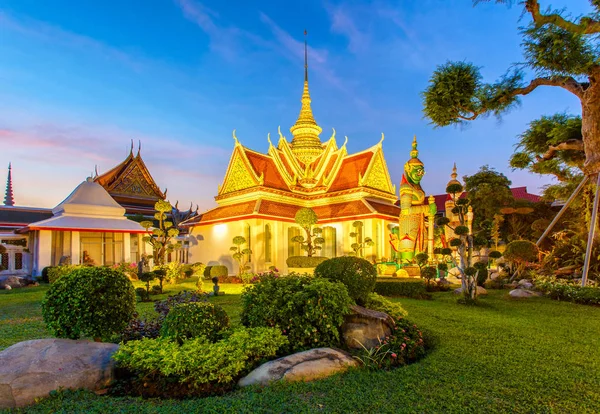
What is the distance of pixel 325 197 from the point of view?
2045 cm

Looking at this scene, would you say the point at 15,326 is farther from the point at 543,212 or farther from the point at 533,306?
the point at 543,212

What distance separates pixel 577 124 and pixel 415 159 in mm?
6213

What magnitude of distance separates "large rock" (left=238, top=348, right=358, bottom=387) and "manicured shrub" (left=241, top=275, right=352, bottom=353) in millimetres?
452

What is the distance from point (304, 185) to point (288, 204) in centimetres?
210

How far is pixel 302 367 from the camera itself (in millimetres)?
3828

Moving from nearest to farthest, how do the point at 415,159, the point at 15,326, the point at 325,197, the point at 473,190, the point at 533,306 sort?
1. the point at 15,326
2. the point at 533,306
3. the point at 415,159
4. the point at 325,197
5. the point at 473,190

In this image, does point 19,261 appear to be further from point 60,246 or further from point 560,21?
point 560,21

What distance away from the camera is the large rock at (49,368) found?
3346 millimetres

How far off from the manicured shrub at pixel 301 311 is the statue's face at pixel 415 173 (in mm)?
13169

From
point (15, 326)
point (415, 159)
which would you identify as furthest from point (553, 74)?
point (15, 326)

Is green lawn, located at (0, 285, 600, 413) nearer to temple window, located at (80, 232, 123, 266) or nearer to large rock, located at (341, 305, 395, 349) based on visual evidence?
large rock, located at (341, 305, 395, 349)

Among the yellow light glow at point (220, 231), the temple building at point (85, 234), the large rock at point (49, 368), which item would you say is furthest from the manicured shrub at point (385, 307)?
the yellow light glow at point (220, 231)

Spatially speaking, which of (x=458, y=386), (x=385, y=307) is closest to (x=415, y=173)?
Result: (x=385, y=307)

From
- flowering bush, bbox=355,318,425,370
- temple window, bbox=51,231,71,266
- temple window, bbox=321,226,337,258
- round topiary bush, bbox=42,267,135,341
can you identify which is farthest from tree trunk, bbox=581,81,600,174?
temple window, bbox=51,231,71,266
